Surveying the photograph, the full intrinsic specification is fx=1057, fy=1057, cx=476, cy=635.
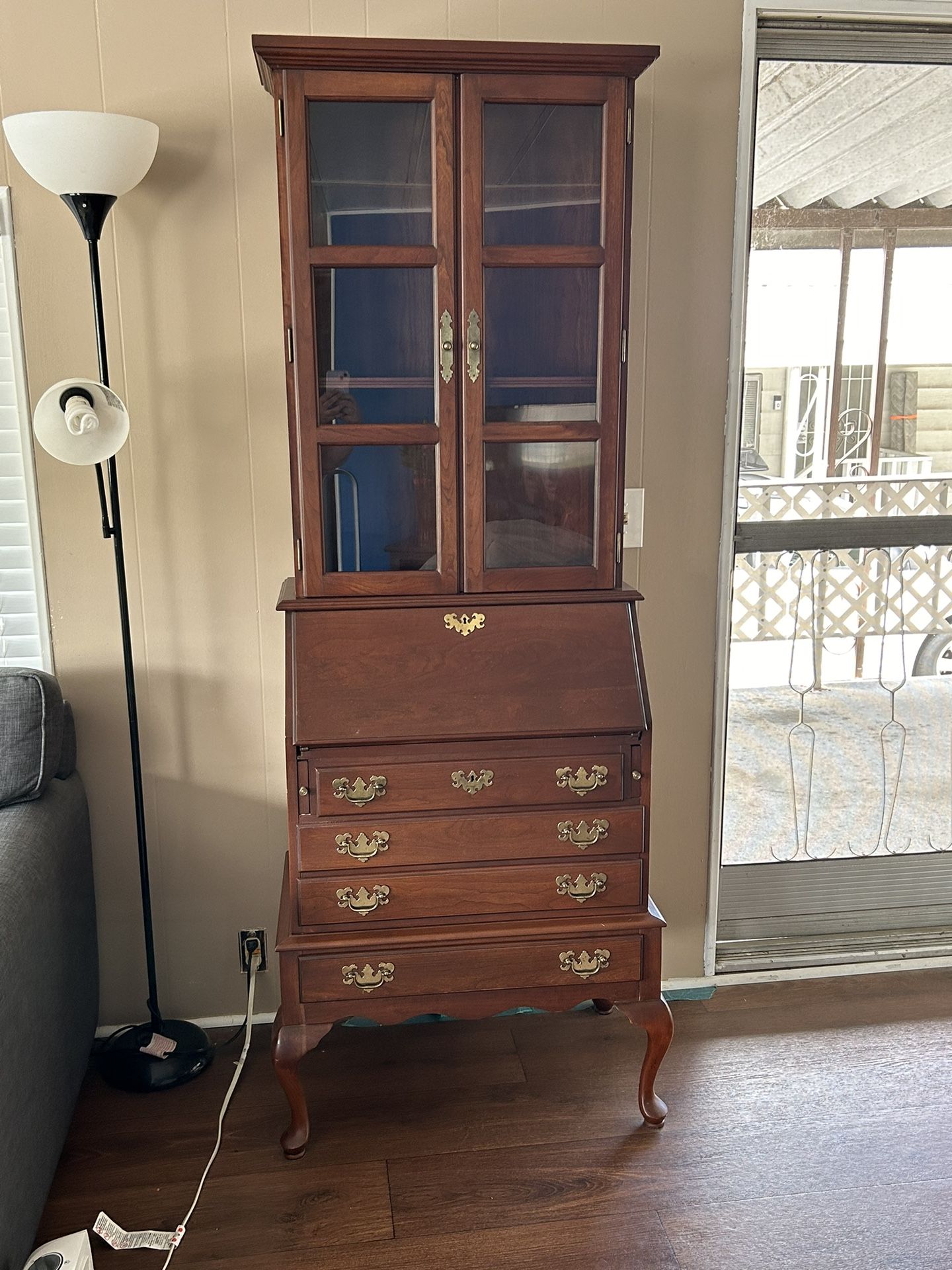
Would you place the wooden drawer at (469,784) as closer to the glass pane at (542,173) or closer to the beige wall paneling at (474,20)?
the glass pane at (542,173)

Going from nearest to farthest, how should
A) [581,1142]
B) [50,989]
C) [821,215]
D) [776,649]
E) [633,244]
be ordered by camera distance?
[50,989], [581,1142], [633,244], [821,215], [776,649]

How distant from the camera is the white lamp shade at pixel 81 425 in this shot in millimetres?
1927

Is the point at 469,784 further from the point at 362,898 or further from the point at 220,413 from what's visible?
the point at 220,413

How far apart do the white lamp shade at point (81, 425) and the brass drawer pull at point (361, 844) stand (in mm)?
846

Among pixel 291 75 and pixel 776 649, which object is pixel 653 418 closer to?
pixel 776 649

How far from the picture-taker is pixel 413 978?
79.8 inches

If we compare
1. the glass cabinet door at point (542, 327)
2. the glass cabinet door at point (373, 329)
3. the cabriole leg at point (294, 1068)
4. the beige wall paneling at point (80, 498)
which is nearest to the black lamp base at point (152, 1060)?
the beige wall paneling at point (80, 498)

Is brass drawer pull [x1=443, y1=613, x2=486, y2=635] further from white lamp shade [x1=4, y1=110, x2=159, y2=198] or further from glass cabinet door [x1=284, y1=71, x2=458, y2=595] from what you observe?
white lamp shade [x1=4, y1=110, x2=159, y2=198]

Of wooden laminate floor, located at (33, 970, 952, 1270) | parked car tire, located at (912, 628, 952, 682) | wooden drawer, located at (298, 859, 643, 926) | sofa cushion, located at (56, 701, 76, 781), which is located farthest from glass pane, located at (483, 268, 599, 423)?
wooden laminate floor, located at (33, 970, 952, 1270)

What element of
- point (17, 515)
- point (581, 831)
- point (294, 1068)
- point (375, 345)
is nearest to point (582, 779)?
point (581, 831)

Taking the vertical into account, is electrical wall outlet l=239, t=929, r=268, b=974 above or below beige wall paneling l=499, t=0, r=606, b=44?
below

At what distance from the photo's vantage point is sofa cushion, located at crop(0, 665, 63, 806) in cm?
204

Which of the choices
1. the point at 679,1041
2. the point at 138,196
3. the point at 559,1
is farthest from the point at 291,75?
the point at 679,1041

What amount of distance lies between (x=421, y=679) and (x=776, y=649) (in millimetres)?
1133
